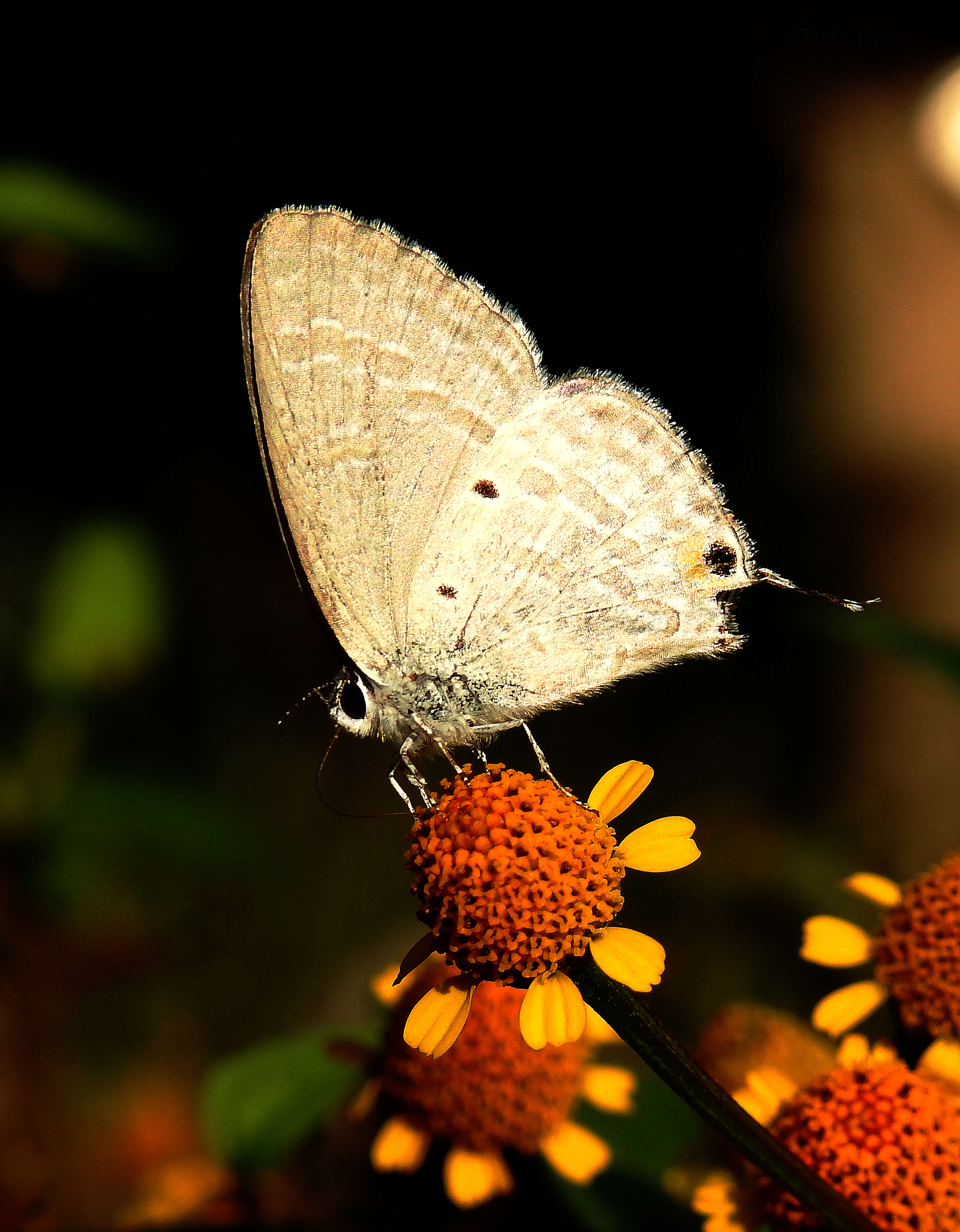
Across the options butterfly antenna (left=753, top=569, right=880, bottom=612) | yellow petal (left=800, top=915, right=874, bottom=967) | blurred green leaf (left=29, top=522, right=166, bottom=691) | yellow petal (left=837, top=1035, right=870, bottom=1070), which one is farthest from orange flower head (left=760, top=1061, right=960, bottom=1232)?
blurred green leaf (left=29, top=522, right=166, bottom=691)

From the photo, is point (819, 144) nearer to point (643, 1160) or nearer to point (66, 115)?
point (66, 115)

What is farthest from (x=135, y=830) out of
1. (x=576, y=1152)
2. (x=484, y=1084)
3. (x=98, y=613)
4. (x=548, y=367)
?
(x=548, y=367)

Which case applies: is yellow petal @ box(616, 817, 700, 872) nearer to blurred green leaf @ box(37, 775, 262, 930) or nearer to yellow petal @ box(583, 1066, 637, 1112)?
yellow petal @ box(583, 1066, 637, 1112)

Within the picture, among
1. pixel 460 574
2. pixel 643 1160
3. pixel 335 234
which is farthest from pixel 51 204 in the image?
pixel 643 1160

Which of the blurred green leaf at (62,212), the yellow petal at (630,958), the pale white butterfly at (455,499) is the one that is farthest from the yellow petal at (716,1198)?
the blurred green leaf at (62,212)

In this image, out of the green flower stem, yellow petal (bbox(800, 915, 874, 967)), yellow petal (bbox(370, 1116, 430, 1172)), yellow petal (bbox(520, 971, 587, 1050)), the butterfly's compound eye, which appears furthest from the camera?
the butterfly's compound eye

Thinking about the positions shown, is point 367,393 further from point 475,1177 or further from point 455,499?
point 475,1177
